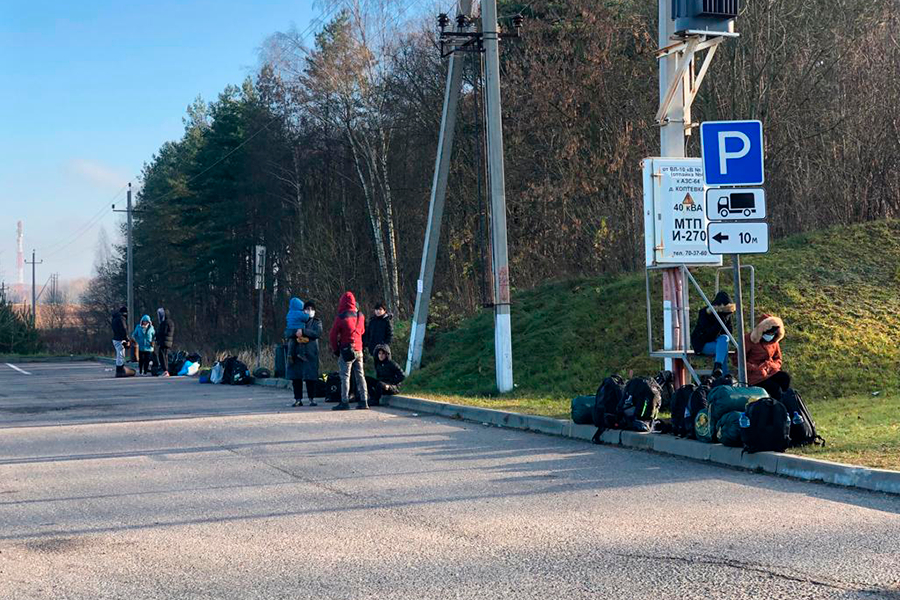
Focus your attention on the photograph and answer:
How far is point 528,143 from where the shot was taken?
2814 centimetres

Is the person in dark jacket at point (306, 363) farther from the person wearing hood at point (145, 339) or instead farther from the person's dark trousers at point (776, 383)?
the person wearing hood at point (145, 339)

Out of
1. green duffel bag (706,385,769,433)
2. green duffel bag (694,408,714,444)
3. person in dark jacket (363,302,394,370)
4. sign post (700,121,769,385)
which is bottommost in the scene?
green duffel bag (694,408,714,444)

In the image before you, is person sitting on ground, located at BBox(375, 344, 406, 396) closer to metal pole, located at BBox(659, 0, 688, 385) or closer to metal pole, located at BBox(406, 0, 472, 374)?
metal pole, located at BBox(406, 0, 472, 374)

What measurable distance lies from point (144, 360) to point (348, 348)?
52.7 feet

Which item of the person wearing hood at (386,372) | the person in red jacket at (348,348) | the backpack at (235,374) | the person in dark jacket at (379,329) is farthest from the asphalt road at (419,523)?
the backpack at (235,374)

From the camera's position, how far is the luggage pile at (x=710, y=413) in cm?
991

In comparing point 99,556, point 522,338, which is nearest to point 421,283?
point 522,338

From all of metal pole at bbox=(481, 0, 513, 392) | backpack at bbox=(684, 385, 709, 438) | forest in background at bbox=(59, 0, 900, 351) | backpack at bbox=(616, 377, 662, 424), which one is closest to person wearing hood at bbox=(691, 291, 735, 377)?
backpack at bbox=(616, 377, 662, 424)

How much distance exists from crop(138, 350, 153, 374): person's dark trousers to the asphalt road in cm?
1870

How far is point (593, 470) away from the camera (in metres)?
10.1

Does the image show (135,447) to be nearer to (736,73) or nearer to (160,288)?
(736,73)

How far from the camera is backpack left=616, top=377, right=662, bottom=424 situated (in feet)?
39.2

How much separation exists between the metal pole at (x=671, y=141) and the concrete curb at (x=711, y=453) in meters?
2.11

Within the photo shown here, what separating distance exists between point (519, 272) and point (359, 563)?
21.5 meters
